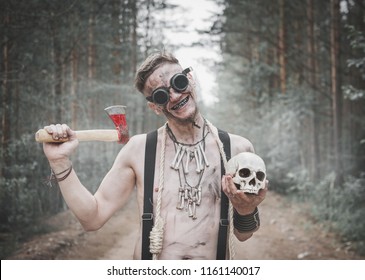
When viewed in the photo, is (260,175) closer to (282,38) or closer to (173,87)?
(173,87)

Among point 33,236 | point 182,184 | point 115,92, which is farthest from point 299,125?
point 182,184

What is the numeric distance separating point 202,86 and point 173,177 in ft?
7.99

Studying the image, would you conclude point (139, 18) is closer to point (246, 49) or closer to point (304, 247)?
point (246, 49)

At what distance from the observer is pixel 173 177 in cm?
181

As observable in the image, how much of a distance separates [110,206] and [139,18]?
23.5 ft

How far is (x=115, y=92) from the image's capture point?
820 centimetres

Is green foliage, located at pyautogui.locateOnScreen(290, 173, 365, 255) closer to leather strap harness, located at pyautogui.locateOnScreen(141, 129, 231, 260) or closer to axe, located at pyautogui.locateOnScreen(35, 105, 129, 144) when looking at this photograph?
leather strap harness, located at pyautogui.locateOnScreen(141, 129, 231, 260)

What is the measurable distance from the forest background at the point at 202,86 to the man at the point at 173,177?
324cm

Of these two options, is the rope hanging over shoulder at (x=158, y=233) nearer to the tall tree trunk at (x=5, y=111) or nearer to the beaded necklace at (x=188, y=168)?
the beaded necklace at (x=188, y=168)

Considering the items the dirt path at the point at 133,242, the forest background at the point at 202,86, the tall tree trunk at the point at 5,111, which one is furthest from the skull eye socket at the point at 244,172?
the tall tree trunk at the point at 5,111

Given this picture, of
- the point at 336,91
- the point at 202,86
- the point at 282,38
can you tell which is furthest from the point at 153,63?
the point at 282,38

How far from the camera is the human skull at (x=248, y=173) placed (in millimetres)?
1438
